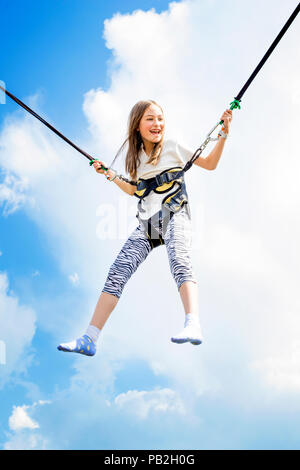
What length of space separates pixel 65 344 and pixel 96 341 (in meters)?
0.34

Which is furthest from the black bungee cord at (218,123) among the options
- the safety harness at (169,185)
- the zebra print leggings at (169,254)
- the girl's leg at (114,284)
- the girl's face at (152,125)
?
the girl's leg at (114,284)

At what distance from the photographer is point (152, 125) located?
4734 millimetres

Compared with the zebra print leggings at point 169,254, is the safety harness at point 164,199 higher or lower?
higher

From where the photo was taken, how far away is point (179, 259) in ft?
13.3

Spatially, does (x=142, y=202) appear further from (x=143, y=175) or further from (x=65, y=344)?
(x=65, y=344)

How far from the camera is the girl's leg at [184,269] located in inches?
141

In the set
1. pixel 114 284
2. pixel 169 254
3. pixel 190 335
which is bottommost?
pixel 190 335

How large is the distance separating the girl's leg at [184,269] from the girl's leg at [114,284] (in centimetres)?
33

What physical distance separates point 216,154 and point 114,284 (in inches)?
66.9

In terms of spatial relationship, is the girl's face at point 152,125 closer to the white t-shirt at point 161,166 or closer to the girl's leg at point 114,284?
the white t-shirt at point 161,166

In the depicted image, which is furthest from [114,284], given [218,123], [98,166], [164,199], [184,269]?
[218,123]

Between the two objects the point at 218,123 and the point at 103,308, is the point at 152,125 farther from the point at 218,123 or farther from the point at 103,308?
the point at 103,308
